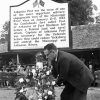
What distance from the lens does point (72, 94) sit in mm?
7477

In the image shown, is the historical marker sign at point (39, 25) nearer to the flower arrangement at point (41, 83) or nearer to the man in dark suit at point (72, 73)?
the flower arrangement at point (41, 83)

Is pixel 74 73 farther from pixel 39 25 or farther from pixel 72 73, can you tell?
pixel 39 25

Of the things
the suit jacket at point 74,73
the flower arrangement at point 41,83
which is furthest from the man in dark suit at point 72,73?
the flower arrangement at point 41,83

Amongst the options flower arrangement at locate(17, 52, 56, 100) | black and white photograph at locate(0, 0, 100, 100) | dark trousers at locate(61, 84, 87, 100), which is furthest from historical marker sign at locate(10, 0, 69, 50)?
dark trousers at locate(61, 84, 87, 100)

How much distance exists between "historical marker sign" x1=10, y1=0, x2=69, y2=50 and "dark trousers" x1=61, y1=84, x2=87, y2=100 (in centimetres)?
387

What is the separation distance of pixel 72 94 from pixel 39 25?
4.21m

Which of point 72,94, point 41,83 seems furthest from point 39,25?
point 72,94

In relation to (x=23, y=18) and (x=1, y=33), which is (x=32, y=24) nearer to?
(x=23, y=18)

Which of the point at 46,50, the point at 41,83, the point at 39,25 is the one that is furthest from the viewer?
the point at 39,25

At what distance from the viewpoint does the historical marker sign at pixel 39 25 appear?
11.3 metres

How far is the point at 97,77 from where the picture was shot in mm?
22312

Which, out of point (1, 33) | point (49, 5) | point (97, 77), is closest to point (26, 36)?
point (49, 5)

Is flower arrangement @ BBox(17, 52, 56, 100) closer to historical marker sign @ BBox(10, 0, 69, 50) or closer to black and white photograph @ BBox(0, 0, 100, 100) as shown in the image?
black and white photograph @ BBox(0, 0, 100, 100)

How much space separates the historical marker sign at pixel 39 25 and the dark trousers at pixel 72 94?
12.7ft
